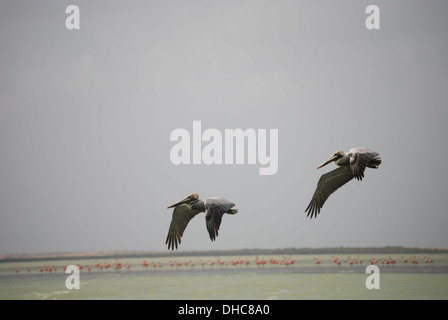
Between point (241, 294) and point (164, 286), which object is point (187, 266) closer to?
point (164, 286)

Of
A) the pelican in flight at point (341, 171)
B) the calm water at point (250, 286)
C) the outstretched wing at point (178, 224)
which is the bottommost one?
the calm water at point (250, 286)

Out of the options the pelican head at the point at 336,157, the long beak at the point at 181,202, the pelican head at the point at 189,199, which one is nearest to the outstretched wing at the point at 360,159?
the pelican head at the point at 336,157

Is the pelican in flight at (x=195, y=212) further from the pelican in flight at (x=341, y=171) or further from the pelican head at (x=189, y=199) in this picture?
the pelican in flight at (x=341, y=171)

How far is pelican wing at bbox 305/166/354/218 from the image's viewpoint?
12969 millimetres

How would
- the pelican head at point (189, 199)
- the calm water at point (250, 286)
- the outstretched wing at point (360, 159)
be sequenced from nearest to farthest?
the outstretched wing at point (360, 159), the pelican head at point (189, 199), the calm water at point (250, 286)

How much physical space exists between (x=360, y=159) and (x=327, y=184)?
2.72 meters

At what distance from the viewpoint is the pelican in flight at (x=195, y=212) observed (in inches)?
436

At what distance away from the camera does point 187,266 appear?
42656 millimetres

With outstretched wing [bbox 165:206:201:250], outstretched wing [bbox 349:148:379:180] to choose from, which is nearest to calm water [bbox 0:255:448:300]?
outstretched wing [bbox 165:206:201:250]

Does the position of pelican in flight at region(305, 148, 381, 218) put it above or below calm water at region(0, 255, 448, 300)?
above

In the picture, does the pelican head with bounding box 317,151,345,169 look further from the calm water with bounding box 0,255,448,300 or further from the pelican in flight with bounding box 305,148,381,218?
the calm water with bounding box 0,255,448,300

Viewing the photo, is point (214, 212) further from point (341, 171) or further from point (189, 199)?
point (341, 171)

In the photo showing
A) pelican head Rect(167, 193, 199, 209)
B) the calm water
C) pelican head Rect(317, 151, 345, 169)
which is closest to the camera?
pelican head Rect(317, 151, 345, 169)

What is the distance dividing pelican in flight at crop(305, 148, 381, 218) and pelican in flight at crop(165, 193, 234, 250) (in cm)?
233
